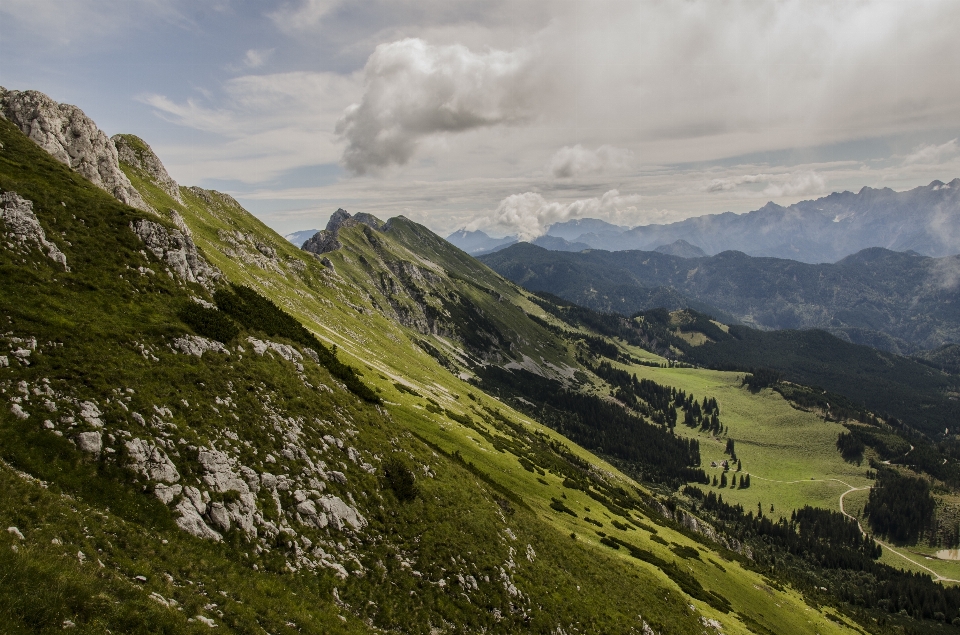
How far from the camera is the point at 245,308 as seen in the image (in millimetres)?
44031

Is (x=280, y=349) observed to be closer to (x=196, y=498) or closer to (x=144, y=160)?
(x=196, y=498)

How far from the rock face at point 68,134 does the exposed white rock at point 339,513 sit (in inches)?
2498

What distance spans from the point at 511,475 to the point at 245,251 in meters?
105

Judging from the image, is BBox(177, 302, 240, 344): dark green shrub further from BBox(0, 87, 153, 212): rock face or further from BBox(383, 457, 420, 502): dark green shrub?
BBox(0, 87, 153, 212): rock face

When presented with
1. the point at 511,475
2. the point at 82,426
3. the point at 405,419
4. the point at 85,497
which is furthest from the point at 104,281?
the point at 511,475

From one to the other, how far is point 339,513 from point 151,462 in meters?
11.2

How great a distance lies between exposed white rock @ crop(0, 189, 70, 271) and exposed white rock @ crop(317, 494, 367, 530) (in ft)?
85.7

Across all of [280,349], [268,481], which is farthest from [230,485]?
[280,349]

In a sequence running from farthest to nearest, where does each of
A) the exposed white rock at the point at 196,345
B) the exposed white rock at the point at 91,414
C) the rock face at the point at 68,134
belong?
the rock face at the point at 68,134 < the exposed white rock at the point at 196,345 < the exposed white rock at the point at 91,414

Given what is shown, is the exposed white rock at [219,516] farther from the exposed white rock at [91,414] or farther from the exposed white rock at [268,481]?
the exposed white rock at [91,414]

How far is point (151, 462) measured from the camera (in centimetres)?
2188

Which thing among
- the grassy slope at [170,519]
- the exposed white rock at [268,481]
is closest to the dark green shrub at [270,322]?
the grassy slope at [170,519]

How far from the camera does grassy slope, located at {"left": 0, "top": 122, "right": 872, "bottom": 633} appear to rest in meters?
15.9

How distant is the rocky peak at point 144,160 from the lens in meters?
124
